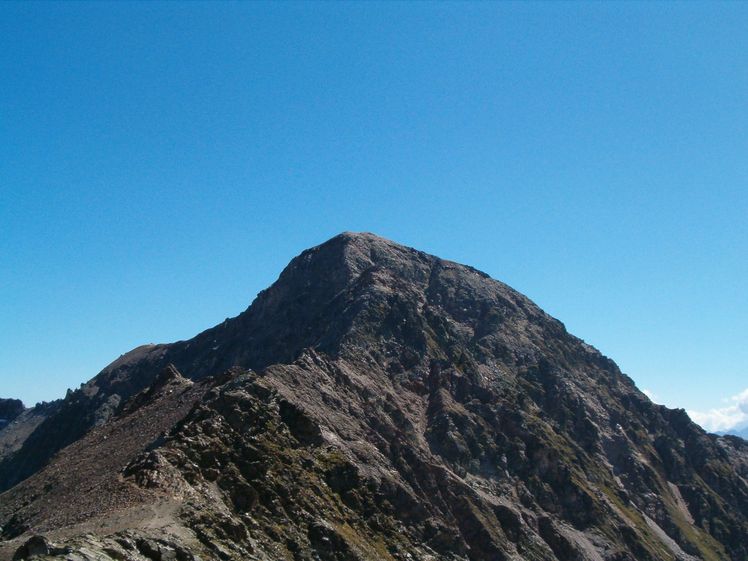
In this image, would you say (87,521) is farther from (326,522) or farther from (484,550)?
(484,550)

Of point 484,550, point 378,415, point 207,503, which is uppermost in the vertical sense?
point 378,415

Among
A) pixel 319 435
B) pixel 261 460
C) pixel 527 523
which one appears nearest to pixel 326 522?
pixel 261 460

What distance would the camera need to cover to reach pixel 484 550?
15500cm

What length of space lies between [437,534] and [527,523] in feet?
143

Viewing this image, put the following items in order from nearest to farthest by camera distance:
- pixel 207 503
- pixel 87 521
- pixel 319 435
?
pixel 87 521, pixel 207 503, pixel 319 435

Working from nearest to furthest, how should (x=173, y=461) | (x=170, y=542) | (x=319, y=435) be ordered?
1. (x=170, y=542)
2. (x=173, y=461)
3. (x=319, y=435)

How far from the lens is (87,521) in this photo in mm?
80875

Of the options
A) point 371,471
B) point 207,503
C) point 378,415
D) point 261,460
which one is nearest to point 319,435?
point 371,471

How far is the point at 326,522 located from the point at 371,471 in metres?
31.4

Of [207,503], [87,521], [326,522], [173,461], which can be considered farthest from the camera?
[326,522]

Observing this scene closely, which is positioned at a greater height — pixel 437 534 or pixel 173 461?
pixel 173 461

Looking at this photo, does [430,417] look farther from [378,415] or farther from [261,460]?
[261,460]

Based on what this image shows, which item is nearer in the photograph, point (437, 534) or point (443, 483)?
point (437, 534)

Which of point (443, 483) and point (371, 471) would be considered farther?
point (443, 483)
